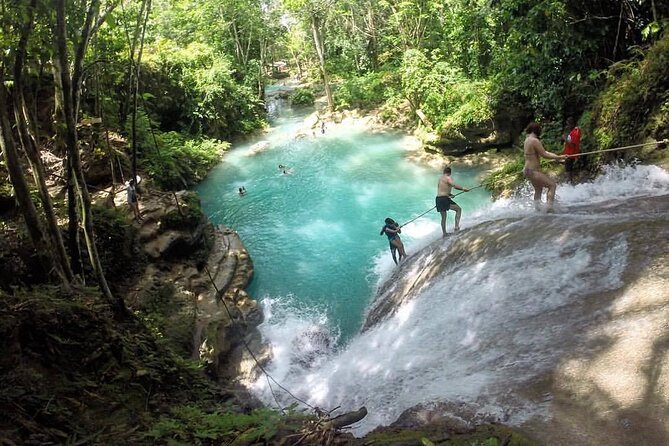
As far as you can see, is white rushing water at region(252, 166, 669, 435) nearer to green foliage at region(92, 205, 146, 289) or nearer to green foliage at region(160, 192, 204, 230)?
green foliage at region(92, 205, 146, 289)

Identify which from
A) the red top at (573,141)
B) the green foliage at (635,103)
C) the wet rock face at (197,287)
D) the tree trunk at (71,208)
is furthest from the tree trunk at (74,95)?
the green foliage at (635,103)

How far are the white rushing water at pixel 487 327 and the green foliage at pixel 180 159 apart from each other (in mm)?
10479

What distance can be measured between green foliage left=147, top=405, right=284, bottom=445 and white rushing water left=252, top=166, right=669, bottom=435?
1.61 metres

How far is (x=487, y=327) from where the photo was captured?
6203mm

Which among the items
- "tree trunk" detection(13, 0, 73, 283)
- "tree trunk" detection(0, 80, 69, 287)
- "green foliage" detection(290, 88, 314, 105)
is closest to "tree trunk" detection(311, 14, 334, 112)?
"green foliage" detection(290, 88, 314, 105)

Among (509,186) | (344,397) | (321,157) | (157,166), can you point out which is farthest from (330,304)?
(321,157)

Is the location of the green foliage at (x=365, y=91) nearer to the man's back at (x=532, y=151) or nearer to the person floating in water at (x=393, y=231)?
the person floating in water at (x=393, y=231)

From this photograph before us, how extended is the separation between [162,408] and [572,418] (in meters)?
4.20

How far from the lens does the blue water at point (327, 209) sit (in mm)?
12625

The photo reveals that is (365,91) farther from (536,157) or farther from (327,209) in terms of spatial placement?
(536,157)

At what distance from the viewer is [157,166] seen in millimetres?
17797

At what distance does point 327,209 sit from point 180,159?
818cm

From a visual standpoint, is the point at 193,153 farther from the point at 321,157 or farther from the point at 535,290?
the point at 535,290

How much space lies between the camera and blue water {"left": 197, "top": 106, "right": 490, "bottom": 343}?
1262 centimetres
